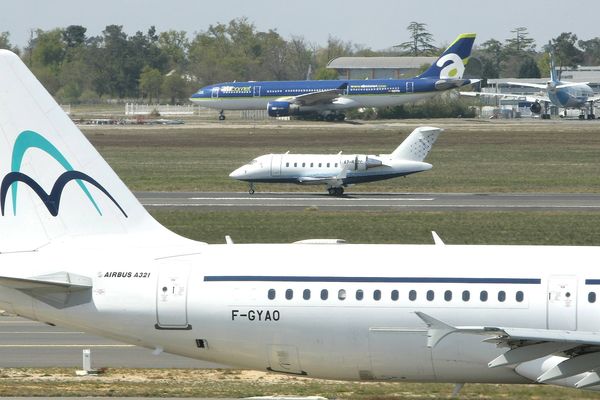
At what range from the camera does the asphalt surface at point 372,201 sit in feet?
214

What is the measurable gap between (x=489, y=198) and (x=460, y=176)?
1627 centimetres

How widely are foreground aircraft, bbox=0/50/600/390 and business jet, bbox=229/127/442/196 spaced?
49421 millimetres

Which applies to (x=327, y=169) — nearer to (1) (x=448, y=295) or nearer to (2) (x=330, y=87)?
(1) (x=448, y=295)

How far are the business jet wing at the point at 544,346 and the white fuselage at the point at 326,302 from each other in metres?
1.63

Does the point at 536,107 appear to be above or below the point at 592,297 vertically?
below

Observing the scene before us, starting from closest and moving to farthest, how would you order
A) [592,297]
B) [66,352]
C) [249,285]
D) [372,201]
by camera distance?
1. [592,297]
2. [249,285]
3. [66,352]
4. [372,201]

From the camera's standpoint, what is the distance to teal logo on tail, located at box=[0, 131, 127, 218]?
24.6 metres

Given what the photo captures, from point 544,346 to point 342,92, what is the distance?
141 m

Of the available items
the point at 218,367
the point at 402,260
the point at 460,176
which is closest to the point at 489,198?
the point at 460,176

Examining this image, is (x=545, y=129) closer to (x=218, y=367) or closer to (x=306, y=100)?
(x=306, y=100)

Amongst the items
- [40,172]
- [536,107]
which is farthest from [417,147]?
[536,107]

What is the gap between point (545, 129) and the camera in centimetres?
14238

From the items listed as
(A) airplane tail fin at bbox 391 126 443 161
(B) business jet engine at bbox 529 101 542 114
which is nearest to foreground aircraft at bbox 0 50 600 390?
(A) airplane tail fin at bbox 391 126 443 161

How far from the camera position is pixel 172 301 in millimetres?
23625
